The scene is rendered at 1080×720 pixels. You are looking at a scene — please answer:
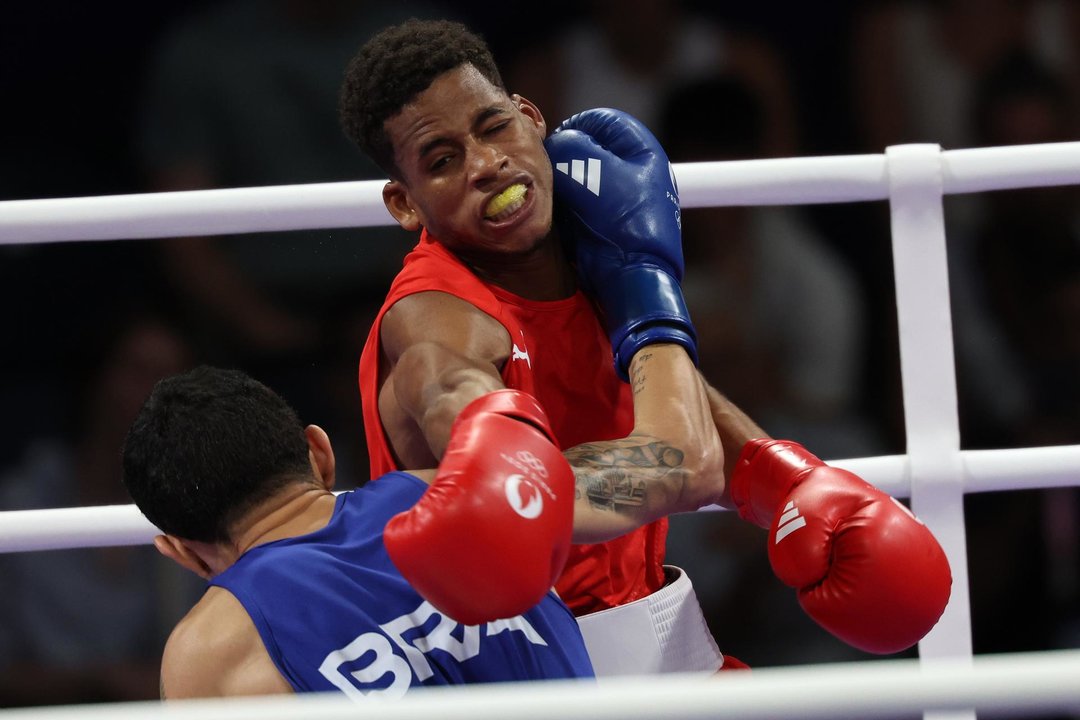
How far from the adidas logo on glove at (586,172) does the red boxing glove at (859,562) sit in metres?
0.41

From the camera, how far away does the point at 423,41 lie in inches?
58.4

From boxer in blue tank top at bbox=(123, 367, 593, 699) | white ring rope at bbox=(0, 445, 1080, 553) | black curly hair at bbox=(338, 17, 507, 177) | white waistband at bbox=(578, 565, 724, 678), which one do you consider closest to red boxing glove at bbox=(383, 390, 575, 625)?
boxer in blue tank top at bbox=(123, 367, 593, 699)

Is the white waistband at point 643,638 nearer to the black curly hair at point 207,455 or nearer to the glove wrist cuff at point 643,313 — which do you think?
the glove wrist cuff at point 643,313

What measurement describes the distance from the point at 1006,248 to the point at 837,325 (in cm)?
48

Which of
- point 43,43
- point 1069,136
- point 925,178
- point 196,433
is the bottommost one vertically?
point 196,433

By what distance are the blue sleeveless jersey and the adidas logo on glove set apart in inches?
16.6

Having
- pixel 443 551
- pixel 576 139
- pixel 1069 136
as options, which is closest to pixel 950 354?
pixel 576 139

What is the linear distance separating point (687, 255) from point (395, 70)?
5.72ft

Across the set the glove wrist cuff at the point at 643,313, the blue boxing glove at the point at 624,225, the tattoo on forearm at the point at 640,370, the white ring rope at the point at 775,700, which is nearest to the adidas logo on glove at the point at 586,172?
the blue boxing glove at the point at 624,225

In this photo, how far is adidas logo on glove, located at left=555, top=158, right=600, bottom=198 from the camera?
5.06 feet

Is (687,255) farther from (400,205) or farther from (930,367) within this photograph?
(400,205)

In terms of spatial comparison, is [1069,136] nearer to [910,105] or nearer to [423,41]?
[910,105]

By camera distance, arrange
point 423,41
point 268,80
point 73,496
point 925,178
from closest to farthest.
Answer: point 423,41 → point 925,178 → point 73,496 → point 268,80

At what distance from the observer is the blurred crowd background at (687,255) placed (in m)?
3.02
